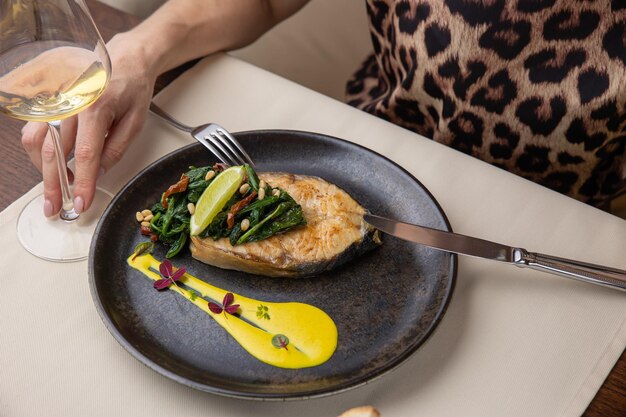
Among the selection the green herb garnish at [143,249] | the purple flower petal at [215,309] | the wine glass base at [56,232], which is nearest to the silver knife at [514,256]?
the purple flower petal at [215,309]

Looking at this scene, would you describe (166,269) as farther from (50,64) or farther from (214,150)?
(50,64)

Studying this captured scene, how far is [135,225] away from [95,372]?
11.5 inches

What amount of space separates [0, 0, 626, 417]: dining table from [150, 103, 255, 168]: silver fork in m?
0.07

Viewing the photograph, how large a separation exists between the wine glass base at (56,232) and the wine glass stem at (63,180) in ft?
0.04

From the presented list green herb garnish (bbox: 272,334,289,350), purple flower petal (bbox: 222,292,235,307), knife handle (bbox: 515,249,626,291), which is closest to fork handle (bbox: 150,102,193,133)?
purple flower petal (bbox: 222,292,235,307)

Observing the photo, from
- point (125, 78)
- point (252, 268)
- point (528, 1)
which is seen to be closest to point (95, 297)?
point (252, 268)

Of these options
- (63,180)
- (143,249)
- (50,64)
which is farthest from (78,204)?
(50,64)

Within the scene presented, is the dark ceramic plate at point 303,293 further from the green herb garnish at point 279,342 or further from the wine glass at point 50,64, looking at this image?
the wine glass at point 50,64

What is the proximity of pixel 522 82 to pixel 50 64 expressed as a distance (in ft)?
2.92

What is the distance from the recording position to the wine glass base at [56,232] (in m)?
1.17

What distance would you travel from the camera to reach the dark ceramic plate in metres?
0.98

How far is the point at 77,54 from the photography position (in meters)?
1.10

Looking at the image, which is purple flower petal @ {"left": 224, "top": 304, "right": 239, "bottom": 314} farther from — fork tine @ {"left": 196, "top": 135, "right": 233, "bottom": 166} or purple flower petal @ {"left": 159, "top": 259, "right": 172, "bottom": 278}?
fork tine @ {"left": 196, "top": 135, "right": 233, "bottom": 166}

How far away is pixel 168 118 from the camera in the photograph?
141cm
